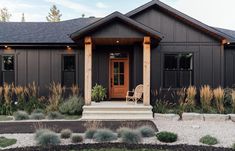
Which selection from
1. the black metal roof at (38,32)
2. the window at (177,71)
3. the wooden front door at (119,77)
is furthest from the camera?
the wooden front door at (119,77)

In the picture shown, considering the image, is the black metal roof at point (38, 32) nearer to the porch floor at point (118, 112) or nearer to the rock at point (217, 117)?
the porch floor at point (118, 112)

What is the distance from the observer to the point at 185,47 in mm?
12375

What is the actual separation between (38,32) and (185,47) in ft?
26.5

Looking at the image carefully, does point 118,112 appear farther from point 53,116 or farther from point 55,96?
point 55,96

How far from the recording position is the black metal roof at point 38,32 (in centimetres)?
1290

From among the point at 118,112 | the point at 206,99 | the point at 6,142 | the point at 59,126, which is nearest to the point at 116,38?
the point at 118,112

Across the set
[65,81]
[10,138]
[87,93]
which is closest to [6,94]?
[65,81]

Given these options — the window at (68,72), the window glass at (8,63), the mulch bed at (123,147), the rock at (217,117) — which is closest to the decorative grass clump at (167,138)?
the mulch bed at (123,147)

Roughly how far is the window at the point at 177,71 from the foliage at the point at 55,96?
512 cm

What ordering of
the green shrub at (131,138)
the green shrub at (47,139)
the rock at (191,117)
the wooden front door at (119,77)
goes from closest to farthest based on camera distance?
the green shrub at (47,139)
the green shrub at (131,138)
the rock at (191,117)
the wooden front door at (119,77)

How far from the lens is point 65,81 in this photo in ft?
43.3

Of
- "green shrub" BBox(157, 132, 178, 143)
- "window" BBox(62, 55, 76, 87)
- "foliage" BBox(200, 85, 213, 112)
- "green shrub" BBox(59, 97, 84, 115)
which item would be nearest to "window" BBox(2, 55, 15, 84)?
"window" BBox(62, 55, 76, 87)

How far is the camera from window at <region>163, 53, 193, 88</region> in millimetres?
12461

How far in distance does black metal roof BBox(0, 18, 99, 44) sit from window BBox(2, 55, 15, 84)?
3.09ft
